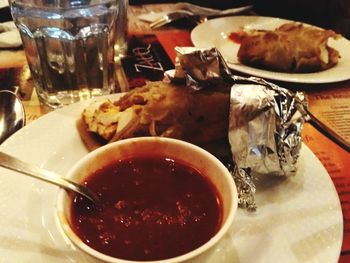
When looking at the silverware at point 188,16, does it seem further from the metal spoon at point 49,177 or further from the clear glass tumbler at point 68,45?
the metal spoon at point 49,177

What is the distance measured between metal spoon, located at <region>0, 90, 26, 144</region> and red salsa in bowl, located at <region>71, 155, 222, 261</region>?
17.2 inches

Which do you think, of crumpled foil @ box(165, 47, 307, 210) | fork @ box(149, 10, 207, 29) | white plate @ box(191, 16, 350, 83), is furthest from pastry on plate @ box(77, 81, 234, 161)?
fork @ box(149, 10, 207, 29)

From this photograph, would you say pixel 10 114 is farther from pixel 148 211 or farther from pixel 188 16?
pixel 188 16

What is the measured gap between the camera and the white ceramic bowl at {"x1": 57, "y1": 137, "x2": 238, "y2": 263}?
72 cm

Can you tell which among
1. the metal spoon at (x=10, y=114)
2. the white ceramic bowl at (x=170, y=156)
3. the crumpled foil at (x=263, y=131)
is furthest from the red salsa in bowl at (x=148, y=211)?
the metal spoon at (x=10, y=114)

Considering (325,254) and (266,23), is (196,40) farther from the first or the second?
(325,254)

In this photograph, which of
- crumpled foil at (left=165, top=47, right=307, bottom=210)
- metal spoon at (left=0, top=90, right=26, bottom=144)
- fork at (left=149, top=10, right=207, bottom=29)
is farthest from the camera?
fork at (left=149, top=10, right=207, bottom=29)

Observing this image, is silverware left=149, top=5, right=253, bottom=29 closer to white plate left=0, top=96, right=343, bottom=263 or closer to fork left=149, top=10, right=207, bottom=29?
fork left=149, top=10, right=207, bottom=29

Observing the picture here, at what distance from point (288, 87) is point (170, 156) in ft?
2.55

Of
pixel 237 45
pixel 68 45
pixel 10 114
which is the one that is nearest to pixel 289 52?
pixel 237 45

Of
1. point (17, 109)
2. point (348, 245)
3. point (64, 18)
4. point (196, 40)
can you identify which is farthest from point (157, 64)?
point (348, 245)

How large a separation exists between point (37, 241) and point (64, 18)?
0.74 meters

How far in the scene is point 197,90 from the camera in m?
1.10

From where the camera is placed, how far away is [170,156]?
0.97m
